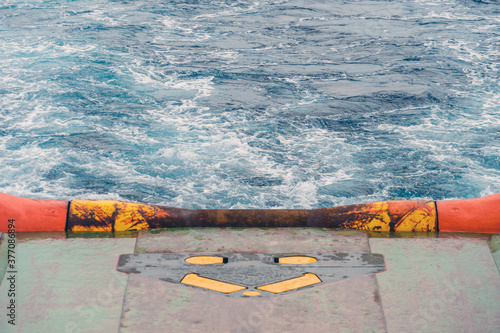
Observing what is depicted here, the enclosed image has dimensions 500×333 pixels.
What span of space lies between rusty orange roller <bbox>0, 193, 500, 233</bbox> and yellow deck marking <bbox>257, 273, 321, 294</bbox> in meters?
1.44

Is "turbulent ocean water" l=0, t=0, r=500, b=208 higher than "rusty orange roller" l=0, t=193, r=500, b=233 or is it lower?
lower

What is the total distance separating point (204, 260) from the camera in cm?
712

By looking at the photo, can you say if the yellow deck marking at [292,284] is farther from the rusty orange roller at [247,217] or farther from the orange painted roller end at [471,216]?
the orange painted roller end at [471,216]

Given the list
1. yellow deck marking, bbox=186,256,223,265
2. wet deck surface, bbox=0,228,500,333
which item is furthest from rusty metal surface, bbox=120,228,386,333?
yellow deck marking, bbox=186,256,223,265

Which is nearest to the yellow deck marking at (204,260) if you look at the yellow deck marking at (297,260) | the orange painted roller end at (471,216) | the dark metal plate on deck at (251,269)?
the dark metal plate on deck at (251,269)

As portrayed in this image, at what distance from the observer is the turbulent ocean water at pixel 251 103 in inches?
584

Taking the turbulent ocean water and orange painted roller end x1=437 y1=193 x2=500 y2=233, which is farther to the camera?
the turbulent ocean water

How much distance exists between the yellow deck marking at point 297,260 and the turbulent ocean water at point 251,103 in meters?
6.45

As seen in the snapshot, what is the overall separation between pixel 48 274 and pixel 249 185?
8444 mm

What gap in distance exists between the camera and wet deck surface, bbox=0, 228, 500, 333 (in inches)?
233

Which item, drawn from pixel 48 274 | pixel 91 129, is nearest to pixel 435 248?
pixel 48 274

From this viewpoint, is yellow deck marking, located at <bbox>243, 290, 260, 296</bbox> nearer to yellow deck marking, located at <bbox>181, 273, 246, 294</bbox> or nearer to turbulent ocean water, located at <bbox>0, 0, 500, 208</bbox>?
yellow deck marking, located at <bbox>181, 273, 246, 294</bbox>

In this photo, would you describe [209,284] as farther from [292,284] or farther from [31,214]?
[31,214]

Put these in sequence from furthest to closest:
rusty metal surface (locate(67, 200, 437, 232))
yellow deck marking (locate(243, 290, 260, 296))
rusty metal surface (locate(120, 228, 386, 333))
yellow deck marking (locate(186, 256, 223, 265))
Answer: rusty metal surface (locate(67, 200, 437, 232)) → yellow deck marking (locate(186, 256, 223, 265)) → yellow deck marking (locate(243, 290, 260, 296)) → rusty metal surface (locate(120, 228, 386, 333))
